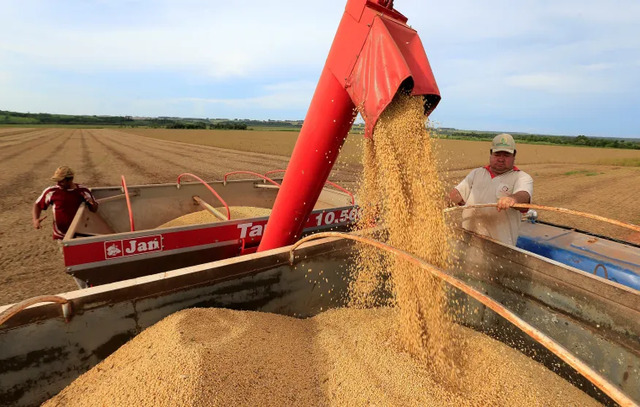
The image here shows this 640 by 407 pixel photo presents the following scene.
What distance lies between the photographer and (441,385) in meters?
1.85

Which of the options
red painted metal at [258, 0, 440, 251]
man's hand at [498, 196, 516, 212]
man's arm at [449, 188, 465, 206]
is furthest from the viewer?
man's arm at [449, 188, 465, 206]

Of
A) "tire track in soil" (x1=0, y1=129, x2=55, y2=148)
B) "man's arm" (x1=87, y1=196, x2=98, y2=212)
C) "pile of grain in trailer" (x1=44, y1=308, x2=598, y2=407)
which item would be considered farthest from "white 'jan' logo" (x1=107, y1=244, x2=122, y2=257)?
"tire track in soil" (x1=0, y1=129, x2=55, y2=148)

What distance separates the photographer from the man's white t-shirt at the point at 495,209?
2.83 metres

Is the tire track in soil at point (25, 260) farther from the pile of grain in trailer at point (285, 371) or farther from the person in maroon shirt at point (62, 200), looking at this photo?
the pile of grain in trailer at point (285, 371)

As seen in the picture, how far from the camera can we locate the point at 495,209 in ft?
9.30

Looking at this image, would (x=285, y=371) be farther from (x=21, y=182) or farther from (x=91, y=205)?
(x=21, y=182)

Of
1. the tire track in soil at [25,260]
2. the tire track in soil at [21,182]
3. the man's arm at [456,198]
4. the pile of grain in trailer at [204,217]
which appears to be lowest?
the tire track in soil at [25,260]

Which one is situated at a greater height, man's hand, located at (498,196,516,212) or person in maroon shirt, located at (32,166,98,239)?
man's hand, located at (498,196,516,212)

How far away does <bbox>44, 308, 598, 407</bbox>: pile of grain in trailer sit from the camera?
1.47 metres

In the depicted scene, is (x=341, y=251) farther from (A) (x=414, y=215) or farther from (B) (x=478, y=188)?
(B) (x=478, y=188)

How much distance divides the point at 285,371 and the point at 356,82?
1.60 meters

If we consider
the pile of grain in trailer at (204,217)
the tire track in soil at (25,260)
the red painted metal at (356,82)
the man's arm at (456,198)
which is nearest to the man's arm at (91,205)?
the pile of grain in trailer at (204,217)

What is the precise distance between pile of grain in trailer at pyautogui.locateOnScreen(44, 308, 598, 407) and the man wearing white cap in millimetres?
1011

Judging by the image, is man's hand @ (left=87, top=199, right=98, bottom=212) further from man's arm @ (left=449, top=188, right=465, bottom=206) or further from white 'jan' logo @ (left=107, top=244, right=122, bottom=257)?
man's arm @ (left=449, top=188, right=465, bottom=206)
